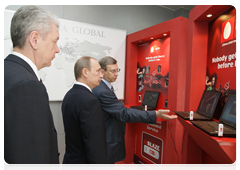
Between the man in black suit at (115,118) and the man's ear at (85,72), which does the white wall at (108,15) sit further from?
the man's ear at (85,72)

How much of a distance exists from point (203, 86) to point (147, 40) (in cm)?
151

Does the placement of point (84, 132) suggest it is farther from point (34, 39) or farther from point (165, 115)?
point (165, 115)

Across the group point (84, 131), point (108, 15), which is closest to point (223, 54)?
point (84, 131)

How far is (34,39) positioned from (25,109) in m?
0.35

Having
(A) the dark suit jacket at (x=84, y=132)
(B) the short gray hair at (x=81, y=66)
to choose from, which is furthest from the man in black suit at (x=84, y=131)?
(B) the short gray hair at (x=81, y=66)

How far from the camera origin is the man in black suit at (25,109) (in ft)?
2.17


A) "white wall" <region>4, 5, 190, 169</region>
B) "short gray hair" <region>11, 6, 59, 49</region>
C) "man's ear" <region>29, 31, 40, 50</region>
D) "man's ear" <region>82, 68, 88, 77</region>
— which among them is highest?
"white wall" <region>4, 5, 190, 169</region>

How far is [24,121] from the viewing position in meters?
0.67

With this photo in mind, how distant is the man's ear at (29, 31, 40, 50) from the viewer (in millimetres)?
826

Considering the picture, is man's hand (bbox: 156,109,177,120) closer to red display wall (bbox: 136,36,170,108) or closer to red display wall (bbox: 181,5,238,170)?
red display wall (bbox: 181,5,238,170)

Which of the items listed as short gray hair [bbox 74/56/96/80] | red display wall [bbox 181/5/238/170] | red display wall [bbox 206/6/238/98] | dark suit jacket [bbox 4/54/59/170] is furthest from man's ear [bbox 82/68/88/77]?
red display wall [bbox 206/6/238/98]

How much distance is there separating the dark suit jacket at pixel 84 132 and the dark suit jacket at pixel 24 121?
0.71 metres
